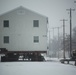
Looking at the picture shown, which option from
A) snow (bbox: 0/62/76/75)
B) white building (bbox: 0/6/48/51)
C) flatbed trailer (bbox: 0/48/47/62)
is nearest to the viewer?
snow (bbox: 0/62/76/75)

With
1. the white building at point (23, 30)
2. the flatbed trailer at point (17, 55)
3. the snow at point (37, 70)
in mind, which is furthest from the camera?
the white building at point (23, 30)

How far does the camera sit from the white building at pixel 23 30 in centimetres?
3788

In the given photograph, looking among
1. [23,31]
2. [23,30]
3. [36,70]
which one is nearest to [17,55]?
[23,31]

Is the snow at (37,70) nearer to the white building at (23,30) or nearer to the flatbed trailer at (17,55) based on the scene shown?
the flatbed trailer at (17,55)

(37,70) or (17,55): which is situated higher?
(17,55)

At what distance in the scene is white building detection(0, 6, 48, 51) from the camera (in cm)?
3788

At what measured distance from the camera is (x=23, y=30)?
3816 cm

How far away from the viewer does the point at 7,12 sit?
1538 inches

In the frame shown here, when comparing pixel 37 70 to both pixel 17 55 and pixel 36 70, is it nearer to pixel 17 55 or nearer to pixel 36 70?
pixel 36 70

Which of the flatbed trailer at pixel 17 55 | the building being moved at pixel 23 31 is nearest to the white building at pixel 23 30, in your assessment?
the building being moved at pixel 23 31

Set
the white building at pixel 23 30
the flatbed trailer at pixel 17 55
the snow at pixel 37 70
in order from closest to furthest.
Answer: the snow at pixel 37 70
the flatbed trailer at pixel 17 55
the white building at pixel 23 30

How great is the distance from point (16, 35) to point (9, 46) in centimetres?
192

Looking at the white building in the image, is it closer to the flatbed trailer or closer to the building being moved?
the building being moved

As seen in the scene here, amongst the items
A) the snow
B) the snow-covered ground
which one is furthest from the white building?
the snow
